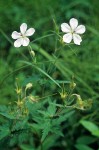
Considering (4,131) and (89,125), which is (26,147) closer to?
(89,125)

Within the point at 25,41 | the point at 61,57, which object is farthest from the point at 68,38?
the point at 61,57

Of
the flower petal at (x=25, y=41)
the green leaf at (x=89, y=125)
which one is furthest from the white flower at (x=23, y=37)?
the green leaf at (x=89, y=125)

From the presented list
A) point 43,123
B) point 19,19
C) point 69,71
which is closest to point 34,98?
point 43,123

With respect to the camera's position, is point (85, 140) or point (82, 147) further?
point (85, 140)

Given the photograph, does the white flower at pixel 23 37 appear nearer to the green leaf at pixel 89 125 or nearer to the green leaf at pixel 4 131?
the green leaf at pixel 4 131

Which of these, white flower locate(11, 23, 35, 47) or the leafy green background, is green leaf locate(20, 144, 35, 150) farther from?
white flower locate(11, 23, 35, 47)

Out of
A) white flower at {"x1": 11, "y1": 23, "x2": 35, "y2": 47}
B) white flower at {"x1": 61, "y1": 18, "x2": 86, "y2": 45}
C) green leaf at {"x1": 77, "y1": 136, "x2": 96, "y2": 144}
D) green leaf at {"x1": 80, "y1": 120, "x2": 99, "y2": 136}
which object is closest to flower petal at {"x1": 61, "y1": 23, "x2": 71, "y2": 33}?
white flower at {"x1": 61, "y1": 18, "x2": 86, "y2": 45}

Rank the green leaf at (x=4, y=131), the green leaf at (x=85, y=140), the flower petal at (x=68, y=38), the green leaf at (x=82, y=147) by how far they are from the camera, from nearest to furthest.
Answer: the flower petal at (x=68, y=38)
the green leaf at (x=4, y=131)
the green leaf at (x=82, y=147)
the green leaf at (x=85, y=140)

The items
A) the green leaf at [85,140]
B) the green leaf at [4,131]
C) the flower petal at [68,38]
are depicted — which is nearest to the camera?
the flower petal at [68,38]

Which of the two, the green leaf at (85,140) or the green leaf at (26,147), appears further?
the green leaf at (85,140)

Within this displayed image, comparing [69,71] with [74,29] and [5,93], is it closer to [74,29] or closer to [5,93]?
[5,93]
